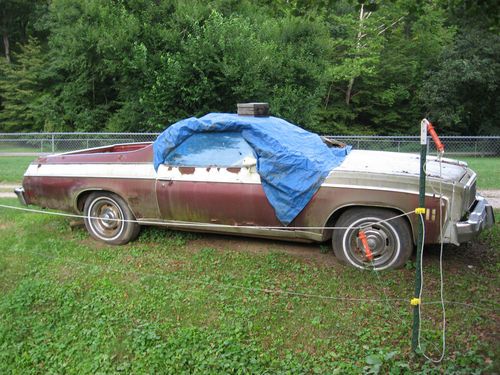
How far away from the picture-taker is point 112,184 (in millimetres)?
6215

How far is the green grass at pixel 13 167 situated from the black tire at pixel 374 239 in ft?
31.5

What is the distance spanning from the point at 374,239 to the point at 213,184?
6.02 ft

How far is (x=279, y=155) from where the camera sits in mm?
5387

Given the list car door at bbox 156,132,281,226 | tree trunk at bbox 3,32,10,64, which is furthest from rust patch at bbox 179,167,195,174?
tree trunk at bbox 3,32,10,64

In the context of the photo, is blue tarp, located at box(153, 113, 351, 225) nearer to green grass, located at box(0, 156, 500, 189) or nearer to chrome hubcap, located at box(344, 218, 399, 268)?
chrome hubcap, located at box(344, 218, 399, 268)

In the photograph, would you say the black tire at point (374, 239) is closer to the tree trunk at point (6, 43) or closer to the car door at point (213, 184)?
the car door at point (213, 184)

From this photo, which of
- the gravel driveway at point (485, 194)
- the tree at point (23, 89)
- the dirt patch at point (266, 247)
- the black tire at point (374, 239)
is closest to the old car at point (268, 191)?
the black tire at point (374, 239)

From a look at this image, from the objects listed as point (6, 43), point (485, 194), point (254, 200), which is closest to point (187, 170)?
point (254, 200)

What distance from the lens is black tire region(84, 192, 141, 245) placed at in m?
6.31

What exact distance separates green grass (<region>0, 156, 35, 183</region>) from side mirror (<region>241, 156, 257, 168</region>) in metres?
8.66

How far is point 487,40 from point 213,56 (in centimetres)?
1835

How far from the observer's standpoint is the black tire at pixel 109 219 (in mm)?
6312

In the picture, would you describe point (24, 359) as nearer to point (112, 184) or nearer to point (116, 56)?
point (112, 184)

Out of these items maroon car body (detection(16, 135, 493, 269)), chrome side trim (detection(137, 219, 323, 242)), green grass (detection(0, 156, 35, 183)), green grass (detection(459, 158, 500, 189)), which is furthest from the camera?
green grass (detection(0, 156, 35, 183))
